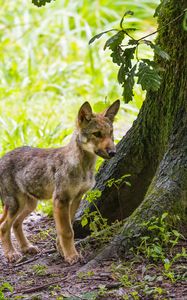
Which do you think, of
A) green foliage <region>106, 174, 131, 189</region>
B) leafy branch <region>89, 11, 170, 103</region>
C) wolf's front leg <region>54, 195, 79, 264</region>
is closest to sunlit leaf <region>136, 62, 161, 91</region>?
leafy branch <region>89, 11, 170, 103</region>

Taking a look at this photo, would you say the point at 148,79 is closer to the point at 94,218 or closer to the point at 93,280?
the point at 93,280

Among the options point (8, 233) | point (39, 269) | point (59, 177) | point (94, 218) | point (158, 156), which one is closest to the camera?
point (39, 269)

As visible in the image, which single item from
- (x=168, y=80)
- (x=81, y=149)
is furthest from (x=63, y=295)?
(x=168, y=80)

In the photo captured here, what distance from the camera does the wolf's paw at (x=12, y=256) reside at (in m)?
6.87

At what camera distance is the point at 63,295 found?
211 inches

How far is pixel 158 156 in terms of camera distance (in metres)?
6.91

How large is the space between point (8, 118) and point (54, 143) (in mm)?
1355

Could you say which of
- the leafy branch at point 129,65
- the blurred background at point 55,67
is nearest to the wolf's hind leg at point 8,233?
the leafy branch at point 129,65

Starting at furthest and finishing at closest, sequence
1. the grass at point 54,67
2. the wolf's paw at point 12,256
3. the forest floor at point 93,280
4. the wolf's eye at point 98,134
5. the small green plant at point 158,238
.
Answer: the grass at point 54,67 → the wolf's paw at point 12,256 → the wolf's eye at point 98,134 → the small green plant at point 158,238 → the forest floor at point 93,280

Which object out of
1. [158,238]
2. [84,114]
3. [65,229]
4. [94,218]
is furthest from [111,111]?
[158,238]

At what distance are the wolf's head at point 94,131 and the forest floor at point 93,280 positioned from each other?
0.96 metres

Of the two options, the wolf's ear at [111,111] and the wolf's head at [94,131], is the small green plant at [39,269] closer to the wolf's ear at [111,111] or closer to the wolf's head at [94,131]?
the wolf's head at [94,131]

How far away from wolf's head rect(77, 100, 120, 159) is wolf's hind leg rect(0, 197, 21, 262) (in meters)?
1.02

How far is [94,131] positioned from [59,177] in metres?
0.57
